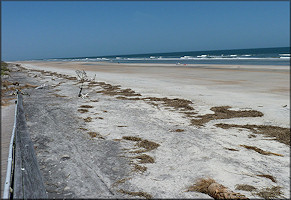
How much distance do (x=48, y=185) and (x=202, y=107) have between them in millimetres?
7324

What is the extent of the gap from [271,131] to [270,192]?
3287 mm

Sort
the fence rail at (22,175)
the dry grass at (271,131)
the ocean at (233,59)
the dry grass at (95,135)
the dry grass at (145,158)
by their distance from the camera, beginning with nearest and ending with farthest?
the fence rail at (22,175)
the dry grass at (145,158)
the dry grass at (271,131)
the dry grass at (95,135)
the ocean at (233,59)

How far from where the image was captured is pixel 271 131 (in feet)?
21.4

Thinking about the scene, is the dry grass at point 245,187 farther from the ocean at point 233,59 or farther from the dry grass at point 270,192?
the ocean at point 233,59

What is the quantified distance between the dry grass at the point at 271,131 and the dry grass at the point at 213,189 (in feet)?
9.88

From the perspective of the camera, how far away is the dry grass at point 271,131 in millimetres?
5959

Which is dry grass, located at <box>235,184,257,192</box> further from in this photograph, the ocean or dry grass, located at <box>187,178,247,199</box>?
the ocean

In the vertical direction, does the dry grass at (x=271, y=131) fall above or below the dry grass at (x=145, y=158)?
below

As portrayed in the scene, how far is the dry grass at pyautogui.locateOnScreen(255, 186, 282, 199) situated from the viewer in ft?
11.7

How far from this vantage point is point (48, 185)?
3715 mm

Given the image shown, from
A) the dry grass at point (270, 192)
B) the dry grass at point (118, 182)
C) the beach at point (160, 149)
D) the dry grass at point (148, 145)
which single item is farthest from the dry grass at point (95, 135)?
the dry grass at point (270, 192)

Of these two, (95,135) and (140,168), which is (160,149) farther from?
(95,135)

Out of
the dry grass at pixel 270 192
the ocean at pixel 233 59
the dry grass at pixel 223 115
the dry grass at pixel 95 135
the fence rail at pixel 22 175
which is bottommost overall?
the dry grass at pixel 270 192

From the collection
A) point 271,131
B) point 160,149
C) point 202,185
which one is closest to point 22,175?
point 202,185
